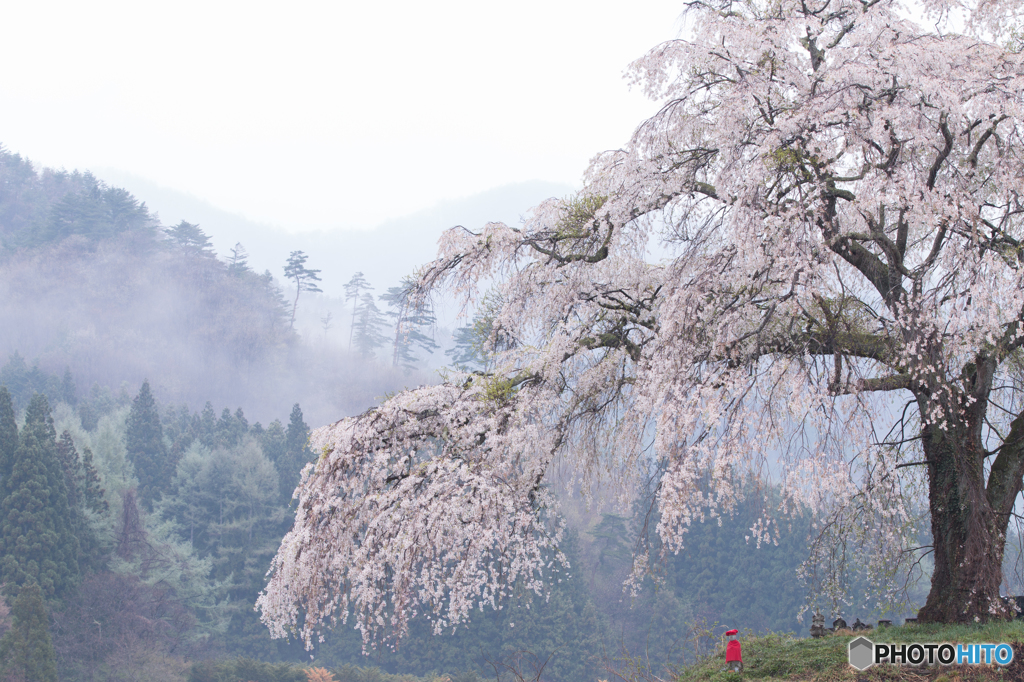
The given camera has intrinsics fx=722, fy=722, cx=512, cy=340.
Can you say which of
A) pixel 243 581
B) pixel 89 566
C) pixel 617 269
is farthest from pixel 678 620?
pixel 617 269

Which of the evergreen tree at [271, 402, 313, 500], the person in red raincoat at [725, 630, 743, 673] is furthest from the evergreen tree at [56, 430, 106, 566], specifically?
the person in red raincoat at [725, 630, 743, 673]

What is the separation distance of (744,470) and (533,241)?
3428 millimetres

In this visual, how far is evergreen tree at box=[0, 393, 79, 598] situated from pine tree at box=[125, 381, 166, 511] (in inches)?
408

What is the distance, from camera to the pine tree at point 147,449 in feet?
138

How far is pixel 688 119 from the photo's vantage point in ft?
25.4

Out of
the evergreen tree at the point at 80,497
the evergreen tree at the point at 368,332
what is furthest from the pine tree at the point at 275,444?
the evergreen tree at the point at 368,332

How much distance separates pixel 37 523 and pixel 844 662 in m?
32.5

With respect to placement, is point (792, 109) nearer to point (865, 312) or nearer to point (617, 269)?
point (865, 312)

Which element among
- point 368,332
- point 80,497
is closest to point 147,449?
point 80,497

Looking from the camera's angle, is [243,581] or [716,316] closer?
[716,316]

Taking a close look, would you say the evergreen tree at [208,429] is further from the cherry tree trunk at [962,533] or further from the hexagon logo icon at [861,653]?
the hexagon logo icon at [861,653]

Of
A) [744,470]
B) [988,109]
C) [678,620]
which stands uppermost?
[988,109]

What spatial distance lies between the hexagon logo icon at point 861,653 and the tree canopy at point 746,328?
1101 mm

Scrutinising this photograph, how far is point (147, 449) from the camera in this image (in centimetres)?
4341
